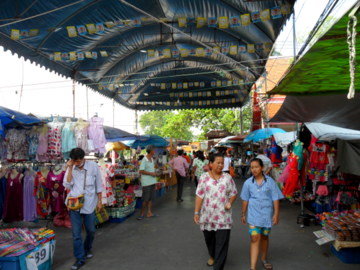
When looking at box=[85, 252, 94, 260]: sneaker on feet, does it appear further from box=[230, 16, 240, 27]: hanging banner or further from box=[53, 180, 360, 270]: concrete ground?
box=[230, 16, 240, 27]: hanging banner

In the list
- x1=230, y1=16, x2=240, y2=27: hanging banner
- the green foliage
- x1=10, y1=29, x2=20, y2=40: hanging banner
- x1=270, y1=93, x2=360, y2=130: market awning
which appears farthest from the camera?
the green foliage

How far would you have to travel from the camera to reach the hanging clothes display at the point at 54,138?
6105mm

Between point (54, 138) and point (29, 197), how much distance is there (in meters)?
1.39

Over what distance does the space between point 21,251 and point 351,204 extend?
222 inches

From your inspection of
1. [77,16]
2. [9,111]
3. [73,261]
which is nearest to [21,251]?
[73,261]

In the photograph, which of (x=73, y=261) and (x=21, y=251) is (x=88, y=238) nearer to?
(x=73, y=261)

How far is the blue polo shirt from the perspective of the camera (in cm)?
385

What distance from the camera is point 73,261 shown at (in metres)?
4.58

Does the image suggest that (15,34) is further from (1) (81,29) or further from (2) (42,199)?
(2) (42,199)

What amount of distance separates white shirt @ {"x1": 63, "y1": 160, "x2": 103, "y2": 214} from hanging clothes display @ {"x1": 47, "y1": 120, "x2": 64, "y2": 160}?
6.16 feet

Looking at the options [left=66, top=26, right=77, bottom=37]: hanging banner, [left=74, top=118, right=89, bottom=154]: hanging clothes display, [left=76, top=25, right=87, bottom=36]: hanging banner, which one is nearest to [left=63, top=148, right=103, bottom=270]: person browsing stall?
[left=74, top=118, right=89, bottom=154]: hanging clothes display

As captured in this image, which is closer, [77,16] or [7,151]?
[7,151]

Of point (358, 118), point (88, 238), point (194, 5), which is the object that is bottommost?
point (88, 238)

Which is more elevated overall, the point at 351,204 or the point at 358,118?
the point at 358,118
